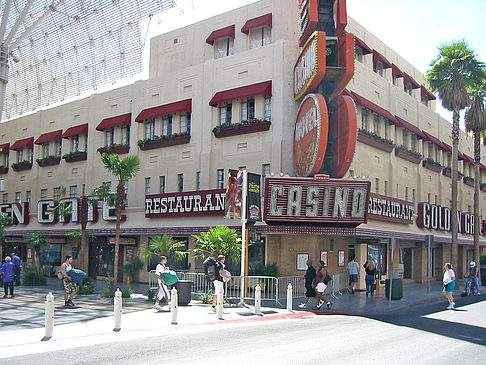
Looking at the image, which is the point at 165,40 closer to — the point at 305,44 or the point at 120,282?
the point at 305,44

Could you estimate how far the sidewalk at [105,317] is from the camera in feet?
38.8

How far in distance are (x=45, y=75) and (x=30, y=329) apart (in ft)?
113

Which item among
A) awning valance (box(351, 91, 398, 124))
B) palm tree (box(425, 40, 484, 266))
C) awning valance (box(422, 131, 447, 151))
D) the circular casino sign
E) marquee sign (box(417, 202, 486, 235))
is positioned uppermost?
palm tree (box(425, 40, 484, 266))

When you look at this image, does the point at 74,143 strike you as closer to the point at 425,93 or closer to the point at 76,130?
the point at 76,130

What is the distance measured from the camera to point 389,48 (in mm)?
34969

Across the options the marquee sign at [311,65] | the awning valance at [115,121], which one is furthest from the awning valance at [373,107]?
the awning valance at [115,121]

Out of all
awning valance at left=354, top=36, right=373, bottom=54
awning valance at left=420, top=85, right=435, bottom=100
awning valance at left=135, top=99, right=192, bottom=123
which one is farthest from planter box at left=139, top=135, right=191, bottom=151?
awning valance at left=420, top=85, right=435, bottom=100

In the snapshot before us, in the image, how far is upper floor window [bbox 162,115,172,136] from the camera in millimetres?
31291

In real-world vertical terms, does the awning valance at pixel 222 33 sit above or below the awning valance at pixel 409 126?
above

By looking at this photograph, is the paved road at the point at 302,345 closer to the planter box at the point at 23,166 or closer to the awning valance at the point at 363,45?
the awning valance at the point at 363,45

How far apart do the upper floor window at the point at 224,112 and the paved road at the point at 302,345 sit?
1426 centimetres

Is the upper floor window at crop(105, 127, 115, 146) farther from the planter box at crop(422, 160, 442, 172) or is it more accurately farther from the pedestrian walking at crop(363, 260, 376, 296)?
the planter box at crop(422, 160, 442, 172)

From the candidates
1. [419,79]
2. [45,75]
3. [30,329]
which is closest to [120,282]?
[30,329]

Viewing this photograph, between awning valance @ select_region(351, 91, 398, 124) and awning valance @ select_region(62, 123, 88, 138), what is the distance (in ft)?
60.7
